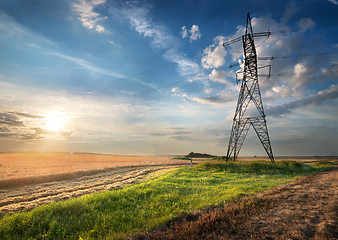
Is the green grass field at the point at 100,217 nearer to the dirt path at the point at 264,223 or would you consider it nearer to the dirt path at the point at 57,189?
the dirt path at the point at 264,223

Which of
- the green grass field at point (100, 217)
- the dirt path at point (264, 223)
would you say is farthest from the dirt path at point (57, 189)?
the dirt path at point (264, 223)

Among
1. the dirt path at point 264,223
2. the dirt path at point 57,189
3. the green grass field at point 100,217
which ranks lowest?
the dirt path at point 57,189

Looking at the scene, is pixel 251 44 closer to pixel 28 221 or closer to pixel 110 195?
pixel 110 195

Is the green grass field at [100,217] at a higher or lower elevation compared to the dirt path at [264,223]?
lower

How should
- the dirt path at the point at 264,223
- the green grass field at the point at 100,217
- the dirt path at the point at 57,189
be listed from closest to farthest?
1. the dirt path at the point at 264,223
2. the green grass field at the point at 100,217
3. the dirt path at the point at 57,189

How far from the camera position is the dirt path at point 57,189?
41.2 feet

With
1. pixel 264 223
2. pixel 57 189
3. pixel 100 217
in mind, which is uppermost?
pixel 264 223

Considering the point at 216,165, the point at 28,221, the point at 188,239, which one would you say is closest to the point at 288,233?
the point at 188,239

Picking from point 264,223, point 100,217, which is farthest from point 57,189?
point 264,223

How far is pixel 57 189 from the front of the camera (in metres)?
17.8

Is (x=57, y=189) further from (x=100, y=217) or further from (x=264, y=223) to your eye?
(x=264, y=223)

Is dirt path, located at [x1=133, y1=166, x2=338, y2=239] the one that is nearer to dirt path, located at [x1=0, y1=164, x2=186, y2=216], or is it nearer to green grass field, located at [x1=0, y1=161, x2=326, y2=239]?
green grass field, located at [x1=0, y1=161, x2=326, y2=239]

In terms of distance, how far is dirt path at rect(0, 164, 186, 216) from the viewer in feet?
41.2

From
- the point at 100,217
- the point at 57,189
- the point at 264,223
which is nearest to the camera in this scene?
the point at 264,223
